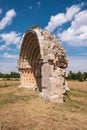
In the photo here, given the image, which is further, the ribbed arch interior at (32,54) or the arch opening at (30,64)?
the arch opening at (30,64)

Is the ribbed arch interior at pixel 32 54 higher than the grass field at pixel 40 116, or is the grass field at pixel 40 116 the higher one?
the ribbed arch interior at pixel 32 54

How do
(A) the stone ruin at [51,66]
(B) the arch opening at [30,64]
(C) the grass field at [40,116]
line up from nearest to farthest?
(C) the grass field at [40,116] → (A) the stone ruin at [51,66] → (B) the arch opening at [30,64]

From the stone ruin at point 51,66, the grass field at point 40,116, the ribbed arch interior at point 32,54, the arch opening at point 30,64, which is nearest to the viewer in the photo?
the grass field at point 40,116

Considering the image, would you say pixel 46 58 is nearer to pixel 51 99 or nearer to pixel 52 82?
pixel 52 82

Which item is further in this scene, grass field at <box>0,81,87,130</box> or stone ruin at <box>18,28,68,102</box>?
stone ruin at <box>18,28,68,102</box>

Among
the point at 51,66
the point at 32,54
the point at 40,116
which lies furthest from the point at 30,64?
the point at 40,116

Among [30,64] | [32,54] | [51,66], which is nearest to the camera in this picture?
[51,66]

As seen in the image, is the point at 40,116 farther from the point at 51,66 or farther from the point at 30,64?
the point at 30,64

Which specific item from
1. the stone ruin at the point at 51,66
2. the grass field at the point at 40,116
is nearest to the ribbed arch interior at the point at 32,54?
the stone ruin at the point at 51,66

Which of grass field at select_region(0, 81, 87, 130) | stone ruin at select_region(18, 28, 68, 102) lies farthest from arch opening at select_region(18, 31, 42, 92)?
grass field at select_region(0, 81, 87, 130)

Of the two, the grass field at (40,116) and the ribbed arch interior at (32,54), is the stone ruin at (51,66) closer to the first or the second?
the grass field at (40,116)

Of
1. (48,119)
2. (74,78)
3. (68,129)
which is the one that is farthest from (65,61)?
→ (74,78)

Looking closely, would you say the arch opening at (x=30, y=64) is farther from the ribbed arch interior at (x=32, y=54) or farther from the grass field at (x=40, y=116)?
the grass field at (x=40, y=116)

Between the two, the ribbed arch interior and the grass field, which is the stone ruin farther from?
the ribbed arch interior
